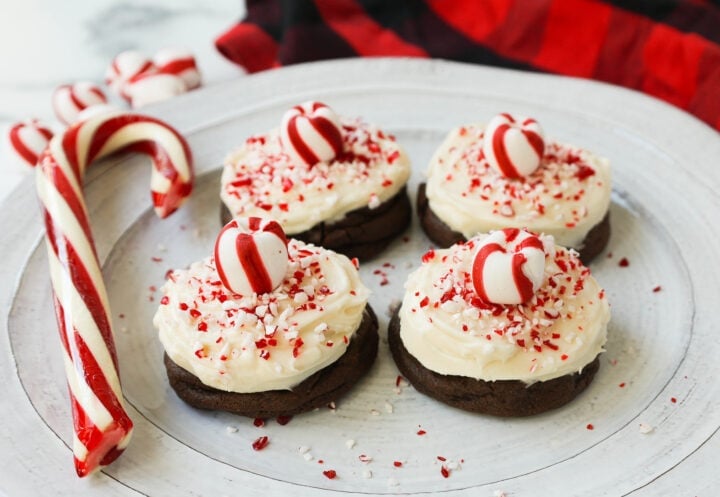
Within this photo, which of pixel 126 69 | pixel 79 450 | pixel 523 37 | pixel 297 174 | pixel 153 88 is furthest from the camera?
pixel 523 37

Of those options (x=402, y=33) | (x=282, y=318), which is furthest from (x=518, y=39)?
(x=282, y=318)

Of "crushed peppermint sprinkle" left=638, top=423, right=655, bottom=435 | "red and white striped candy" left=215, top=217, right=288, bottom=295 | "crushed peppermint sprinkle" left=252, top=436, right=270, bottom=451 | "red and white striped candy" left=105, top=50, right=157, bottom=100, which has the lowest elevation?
"red and white striped candy" left=105, top=50, right=157, bottom=100

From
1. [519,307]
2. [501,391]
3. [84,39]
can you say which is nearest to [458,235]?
[519,307]

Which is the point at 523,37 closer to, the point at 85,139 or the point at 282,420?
the point at 85,139

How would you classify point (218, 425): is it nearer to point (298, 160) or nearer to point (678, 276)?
point (298, 160)

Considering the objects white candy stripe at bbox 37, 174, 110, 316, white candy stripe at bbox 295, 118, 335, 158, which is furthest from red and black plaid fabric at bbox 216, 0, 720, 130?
white candy stripe at bbox 37, 174, 110, 316

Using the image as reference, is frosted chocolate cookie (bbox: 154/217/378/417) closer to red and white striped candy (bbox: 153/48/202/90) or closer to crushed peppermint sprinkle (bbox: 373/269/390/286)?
crushed peppermint sprinkle (bbox: 373/269/390/286)
